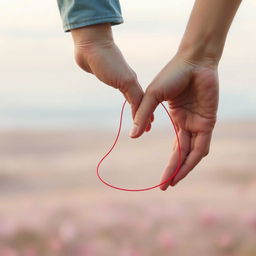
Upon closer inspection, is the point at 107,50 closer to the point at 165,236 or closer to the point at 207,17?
the point at 207,17

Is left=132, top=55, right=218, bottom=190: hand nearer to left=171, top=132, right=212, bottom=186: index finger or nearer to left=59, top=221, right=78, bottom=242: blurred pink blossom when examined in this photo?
left=171, top=132, right=212, bottom=186: index finger

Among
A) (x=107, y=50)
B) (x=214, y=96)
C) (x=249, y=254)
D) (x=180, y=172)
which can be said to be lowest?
(x=249, y=254)

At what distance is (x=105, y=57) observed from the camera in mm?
Answer: 1357

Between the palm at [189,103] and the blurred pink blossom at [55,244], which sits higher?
the palm at [189,103]

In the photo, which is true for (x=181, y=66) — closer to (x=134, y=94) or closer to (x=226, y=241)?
(x=134, y=94)

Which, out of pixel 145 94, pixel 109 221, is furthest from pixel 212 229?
pixel 145 94

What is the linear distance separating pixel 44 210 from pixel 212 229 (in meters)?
0.54

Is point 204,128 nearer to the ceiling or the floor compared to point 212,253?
nearer to the ceiling

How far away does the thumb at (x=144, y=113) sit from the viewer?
4.53 feet

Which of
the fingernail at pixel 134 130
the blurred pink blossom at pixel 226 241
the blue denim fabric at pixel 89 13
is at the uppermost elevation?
the blue denim fabric at pixel 89 13

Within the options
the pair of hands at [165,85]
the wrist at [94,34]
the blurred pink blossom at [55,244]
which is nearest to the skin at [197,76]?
the pair of hands at [165,85]

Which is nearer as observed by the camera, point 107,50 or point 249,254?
point 107,50

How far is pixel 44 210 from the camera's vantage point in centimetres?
213

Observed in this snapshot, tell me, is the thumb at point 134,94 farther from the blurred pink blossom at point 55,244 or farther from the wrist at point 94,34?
the blurred pink blossom at point 55,244
